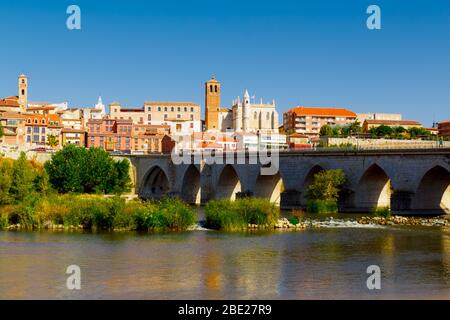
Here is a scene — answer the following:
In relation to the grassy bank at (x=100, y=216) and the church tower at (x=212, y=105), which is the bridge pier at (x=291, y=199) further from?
the church tower at (x=212, y=105)

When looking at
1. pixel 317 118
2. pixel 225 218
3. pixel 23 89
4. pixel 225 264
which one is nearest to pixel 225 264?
pixel 225 264

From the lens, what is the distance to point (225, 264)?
101 feet

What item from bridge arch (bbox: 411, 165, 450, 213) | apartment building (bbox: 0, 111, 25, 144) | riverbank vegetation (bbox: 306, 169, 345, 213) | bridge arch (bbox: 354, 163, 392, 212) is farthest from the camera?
apartment building (bbox: 0, 111, 25, 144)

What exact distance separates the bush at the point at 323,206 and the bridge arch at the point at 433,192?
6.37m

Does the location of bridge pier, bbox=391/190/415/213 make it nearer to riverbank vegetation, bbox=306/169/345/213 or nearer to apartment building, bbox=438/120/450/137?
riverbank vegetation, bbox=306/169/345/213

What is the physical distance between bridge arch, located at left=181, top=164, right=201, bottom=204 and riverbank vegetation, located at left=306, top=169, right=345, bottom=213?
81.8 ft

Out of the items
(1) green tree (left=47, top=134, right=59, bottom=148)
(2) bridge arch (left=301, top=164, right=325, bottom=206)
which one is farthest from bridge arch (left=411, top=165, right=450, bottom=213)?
(1) green tree (left=47, top=134, right=59, bottom=148)

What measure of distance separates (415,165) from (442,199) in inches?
145

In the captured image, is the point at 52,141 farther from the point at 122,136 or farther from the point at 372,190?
the point at 372,190

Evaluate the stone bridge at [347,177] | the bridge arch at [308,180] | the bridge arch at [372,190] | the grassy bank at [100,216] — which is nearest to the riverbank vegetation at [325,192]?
the stone bridge at [347,177]

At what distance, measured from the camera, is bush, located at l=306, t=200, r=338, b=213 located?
60.0 m

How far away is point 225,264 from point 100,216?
44.5 feet

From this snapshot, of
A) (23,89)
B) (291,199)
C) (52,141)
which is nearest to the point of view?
(291,199)
